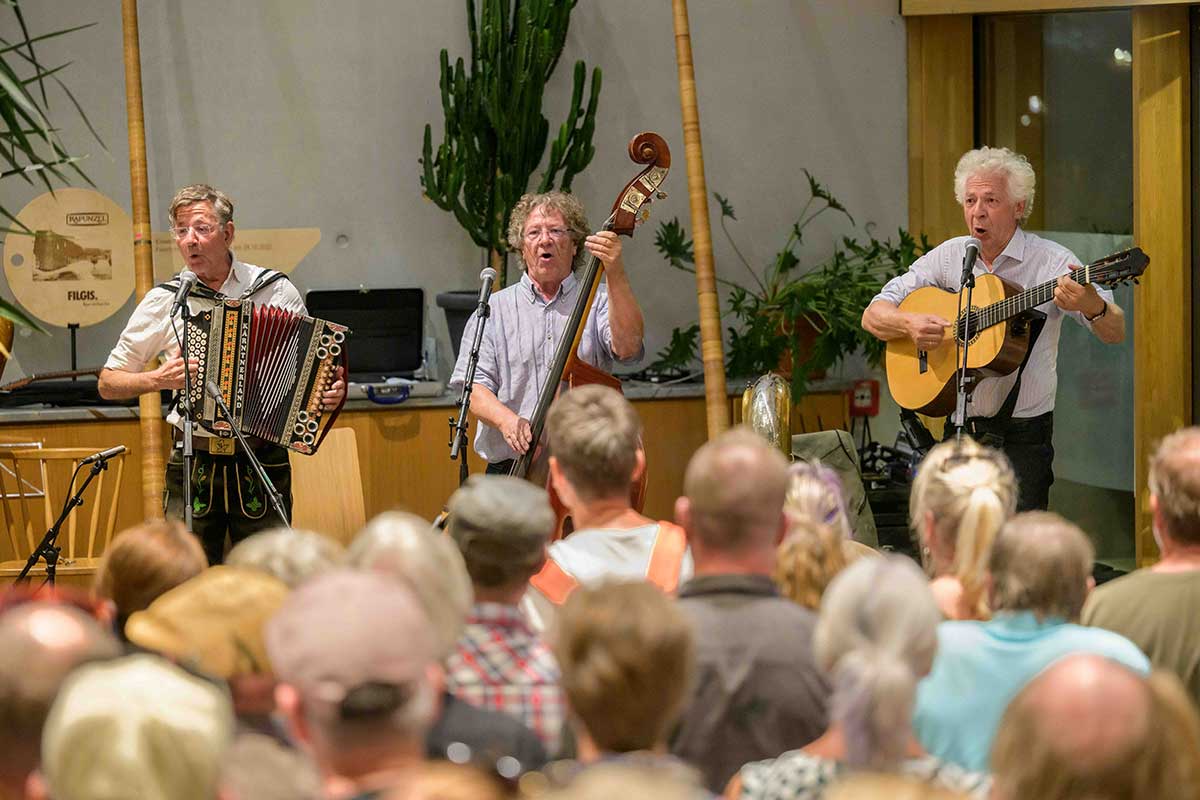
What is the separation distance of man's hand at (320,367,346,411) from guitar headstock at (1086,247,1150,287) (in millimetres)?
2274

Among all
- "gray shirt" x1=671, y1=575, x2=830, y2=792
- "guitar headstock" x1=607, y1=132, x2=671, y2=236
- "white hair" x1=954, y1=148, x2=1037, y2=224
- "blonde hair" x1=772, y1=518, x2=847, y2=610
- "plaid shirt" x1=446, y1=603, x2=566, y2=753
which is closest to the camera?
"plaid shirt" x1=446, y1=603, x2=566, y2=753

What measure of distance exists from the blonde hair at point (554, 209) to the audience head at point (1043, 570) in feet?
9.59

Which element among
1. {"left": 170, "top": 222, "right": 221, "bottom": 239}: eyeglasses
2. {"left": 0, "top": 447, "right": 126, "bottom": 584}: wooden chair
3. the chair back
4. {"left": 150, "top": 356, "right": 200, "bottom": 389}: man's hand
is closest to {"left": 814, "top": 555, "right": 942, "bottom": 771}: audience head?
{"left": 150, "top": 356, "right": 200, "bottom": 389}: man's hand

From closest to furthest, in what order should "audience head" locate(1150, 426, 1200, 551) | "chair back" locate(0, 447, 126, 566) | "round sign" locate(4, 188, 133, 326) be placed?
"audience head" locate(1150, 426, 1200, 551)
"chair back" locate(0, 447, 126, 566)
"round sign" locate(4, 188, 133, 326)

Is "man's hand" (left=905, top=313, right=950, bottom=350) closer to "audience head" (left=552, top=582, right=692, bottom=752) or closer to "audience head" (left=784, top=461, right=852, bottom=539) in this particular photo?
"audience head" (left=784, top=461, right=852, bottom=539)

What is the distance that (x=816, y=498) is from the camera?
10.0ft

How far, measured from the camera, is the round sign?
22.6 ft

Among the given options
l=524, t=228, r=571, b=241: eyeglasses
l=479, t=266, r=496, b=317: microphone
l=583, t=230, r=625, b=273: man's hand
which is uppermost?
l=524, t=228, r=571, b=241: eyeglasses

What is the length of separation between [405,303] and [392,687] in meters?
5.27

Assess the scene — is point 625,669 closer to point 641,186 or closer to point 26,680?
point 26,680

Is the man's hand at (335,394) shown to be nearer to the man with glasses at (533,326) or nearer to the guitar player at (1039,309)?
the man with glasses at (533,326)

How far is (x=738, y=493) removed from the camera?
102 inches

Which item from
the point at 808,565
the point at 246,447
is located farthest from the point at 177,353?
the point at 808,565

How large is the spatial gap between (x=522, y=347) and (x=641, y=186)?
68cm
